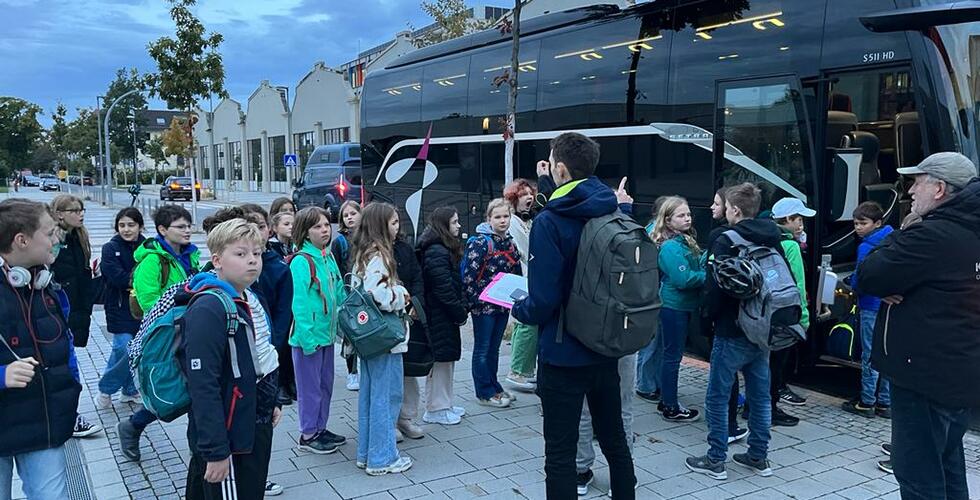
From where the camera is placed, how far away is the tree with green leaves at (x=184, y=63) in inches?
782

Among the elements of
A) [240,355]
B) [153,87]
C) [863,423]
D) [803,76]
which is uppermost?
[153,87]

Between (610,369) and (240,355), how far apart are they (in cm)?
179

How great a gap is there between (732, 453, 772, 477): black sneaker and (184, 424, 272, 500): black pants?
124 inches

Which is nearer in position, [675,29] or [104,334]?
[675,29]

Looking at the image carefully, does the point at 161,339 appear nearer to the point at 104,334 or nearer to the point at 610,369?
the point at 610,369

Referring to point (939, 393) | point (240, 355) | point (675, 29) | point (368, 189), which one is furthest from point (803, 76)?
point (368, 189)

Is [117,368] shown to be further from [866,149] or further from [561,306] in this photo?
[866,149]

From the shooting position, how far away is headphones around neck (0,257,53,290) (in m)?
3.02

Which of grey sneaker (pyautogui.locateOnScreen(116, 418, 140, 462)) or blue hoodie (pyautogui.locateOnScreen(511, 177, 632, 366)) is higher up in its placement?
blue hoodie (pyautogui.locateOnScreen(511, 177, 632, 366))

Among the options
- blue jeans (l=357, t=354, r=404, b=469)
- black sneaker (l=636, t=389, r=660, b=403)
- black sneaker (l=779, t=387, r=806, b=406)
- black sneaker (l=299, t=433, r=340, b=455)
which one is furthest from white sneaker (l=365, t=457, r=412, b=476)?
black sneaker (l=779, t=387, r=806, b=406)

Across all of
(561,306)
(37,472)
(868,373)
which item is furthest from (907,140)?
(37,472)

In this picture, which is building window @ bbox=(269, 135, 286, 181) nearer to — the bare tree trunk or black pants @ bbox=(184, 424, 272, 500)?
the bare tree trunk

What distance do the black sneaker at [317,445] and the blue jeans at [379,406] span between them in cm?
40

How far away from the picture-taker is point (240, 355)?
291cm
